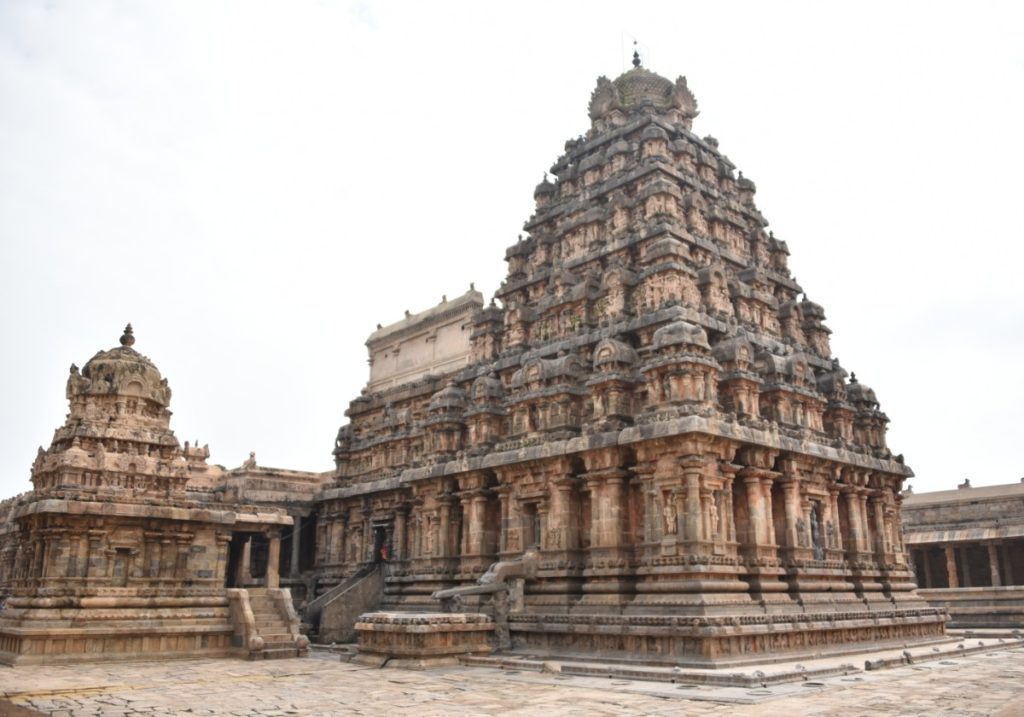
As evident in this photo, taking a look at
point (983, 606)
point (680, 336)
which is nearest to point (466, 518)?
point (680, 336)

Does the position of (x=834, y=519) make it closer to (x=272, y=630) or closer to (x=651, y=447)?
(x=651, y=447)

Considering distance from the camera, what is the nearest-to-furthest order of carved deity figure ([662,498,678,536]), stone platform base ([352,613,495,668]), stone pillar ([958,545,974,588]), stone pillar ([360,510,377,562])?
stone platform base ([352,613,495,668]), carved deity figure ([662,498,678,536]), stone pillar ([360,510,377,562]), stone pillar ([958,545,974,588])

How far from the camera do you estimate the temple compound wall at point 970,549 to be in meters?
36.3

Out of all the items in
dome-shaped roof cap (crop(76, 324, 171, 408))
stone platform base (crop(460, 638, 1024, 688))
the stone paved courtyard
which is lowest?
the stone paved courtyard

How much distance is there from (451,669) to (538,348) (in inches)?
492

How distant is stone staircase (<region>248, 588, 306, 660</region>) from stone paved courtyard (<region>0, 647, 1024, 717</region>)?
11.4ft

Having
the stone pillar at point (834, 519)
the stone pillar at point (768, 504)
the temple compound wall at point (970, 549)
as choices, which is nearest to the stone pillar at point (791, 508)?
the stone pillar at point (768, 504)

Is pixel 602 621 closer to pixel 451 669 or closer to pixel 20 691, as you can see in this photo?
pixel 451 669

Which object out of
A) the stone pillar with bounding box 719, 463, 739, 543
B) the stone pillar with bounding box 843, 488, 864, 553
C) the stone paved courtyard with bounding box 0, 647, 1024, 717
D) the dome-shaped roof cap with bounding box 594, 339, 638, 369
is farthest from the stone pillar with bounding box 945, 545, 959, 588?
the dome-shaped roof cap with bounding box 594, 339, 638, 369

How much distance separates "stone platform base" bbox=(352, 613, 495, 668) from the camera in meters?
21.5

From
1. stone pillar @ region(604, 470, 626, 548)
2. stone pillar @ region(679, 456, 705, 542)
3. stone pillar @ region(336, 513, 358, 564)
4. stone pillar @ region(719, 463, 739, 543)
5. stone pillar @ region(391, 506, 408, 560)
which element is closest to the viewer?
stone pillar @ region(679, 456, 705, 542)

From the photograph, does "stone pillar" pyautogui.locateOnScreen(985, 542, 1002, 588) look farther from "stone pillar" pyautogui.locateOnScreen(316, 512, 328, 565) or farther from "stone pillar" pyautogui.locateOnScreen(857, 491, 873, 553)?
"stone pillar" pyautogui.locateOnScreen(316, 512, 328, 565)

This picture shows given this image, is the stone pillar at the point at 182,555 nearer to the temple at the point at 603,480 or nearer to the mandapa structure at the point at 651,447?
the temple at the point at 603,480

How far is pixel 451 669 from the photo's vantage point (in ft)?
68.7
